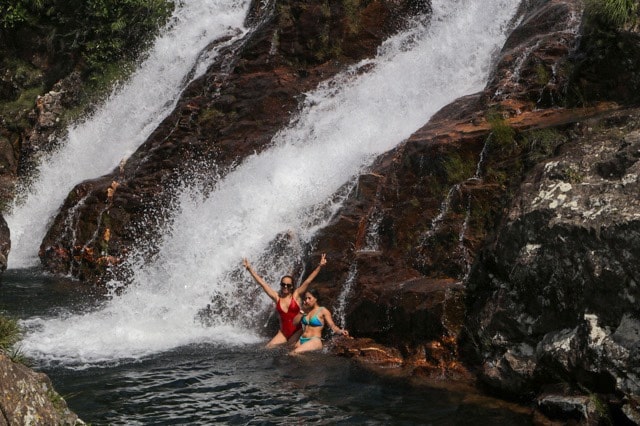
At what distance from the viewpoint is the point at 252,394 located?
28.9 ft

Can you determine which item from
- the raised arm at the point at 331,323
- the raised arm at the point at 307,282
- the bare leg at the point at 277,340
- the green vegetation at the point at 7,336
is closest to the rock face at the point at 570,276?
the raised arm at the point at 331,323

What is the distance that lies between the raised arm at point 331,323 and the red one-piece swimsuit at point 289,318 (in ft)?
1.99

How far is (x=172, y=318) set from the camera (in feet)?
41.4

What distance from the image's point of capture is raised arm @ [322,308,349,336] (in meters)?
10.6

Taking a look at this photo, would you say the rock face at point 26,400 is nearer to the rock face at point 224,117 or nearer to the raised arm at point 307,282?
the raised arm at point 307,282

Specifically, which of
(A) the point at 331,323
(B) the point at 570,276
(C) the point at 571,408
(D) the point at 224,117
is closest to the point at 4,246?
(A) the point at 331,323

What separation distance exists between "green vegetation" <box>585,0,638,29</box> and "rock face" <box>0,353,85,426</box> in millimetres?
8343

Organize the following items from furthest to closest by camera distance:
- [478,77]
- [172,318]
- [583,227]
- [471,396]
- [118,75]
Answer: [118,75], [478,77], [172,318], [471,396], [583,227]

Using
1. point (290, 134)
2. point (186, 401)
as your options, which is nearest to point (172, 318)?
point (186, 401)

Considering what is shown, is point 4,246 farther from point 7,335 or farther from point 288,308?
point 7,335

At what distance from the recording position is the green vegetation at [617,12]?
32.1 ft

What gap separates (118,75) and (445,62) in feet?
35.9

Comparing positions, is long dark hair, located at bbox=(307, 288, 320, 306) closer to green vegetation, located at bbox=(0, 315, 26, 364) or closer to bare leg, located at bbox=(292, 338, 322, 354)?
bare leg, located at bbox=(292, 338, 322, 354)

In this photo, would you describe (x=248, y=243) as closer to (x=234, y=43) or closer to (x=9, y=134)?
(x=234, y=43)
